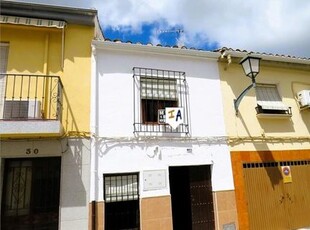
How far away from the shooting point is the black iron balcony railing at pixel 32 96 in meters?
6.12

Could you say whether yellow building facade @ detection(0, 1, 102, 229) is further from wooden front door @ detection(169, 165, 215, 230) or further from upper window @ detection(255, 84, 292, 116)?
upper window @ detection(255, 84, 292, 116)

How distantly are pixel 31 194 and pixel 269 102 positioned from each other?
25.2ft

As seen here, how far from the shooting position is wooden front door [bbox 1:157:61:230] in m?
5.95

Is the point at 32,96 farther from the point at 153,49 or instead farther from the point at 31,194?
the point at 153,49

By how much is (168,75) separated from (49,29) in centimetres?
348

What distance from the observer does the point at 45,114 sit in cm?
641

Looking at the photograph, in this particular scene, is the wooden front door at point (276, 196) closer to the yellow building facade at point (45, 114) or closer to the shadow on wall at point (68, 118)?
the yellow building facade at point (45, 114)

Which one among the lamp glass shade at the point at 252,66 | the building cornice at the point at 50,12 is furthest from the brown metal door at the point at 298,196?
the building cornice at the point at 50,12

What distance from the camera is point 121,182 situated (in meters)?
6.77

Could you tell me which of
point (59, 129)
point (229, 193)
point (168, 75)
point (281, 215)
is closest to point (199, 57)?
point (168, 75)

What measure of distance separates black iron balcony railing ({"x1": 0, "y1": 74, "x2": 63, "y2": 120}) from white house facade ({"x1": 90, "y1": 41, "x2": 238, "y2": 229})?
94cm

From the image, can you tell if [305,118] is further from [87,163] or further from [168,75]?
[87,163]

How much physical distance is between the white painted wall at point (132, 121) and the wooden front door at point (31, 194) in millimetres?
968

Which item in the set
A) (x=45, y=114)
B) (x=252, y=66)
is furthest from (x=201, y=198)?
(x=45, y=114)
